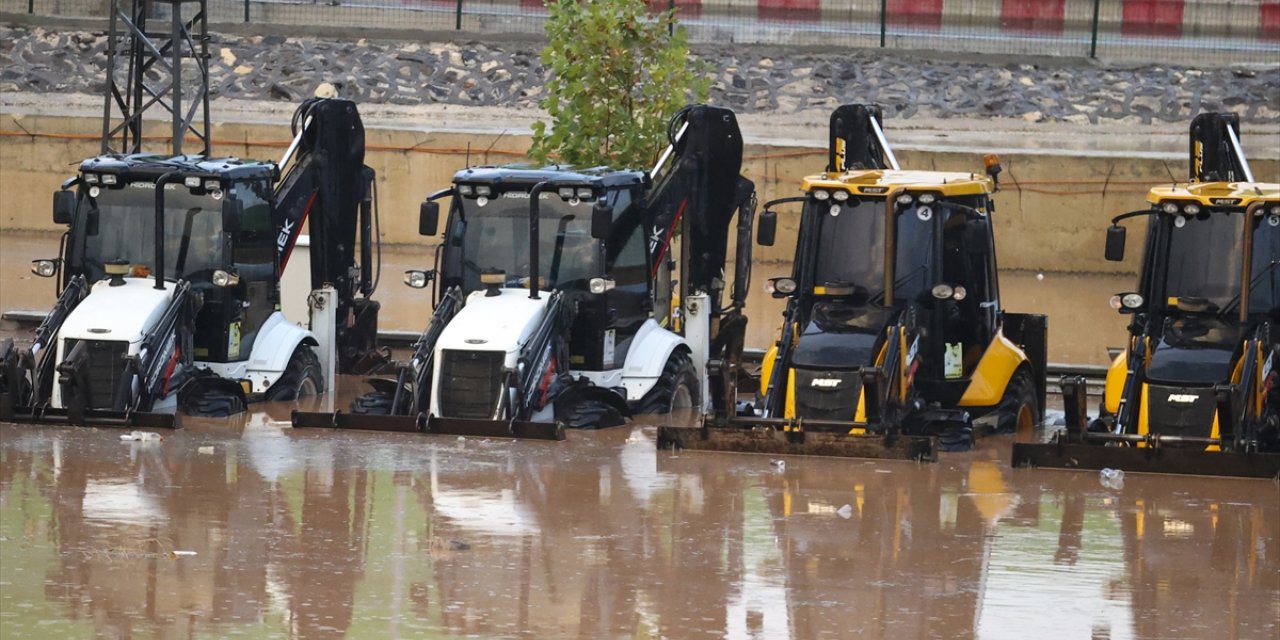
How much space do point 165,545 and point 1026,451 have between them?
21.6 feet

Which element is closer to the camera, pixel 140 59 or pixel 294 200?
pixel 294 200

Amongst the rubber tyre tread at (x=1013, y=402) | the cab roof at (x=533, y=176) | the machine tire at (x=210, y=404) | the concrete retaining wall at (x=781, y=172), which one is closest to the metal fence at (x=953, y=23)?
the concrete retaining wall at (x=781, y=172)

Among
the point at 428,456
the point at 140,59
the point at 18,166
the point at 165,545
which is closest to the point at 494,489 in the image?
the point at 428,456

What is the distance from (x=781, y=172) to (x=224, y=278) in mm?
17180

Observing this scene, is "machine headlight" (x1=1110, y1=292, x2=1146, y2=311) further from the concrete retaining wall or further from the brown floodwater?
the concrete retaining wall

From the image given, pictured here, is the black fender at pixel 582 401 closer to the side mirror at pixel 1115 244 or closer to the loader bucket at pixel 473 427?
the loader bucket at pixel 473 427

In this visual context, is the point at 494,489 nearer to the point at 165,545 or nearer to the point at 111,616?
the point at 165,545

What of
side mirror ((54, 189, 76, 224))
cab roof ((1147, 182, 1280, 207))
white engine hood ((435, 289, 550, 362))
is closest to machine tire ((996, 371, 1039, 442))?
cab roof ((1147, 182, 1280, 207))

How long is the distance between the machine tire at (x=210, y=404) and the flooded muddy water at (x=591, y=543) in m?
0.84

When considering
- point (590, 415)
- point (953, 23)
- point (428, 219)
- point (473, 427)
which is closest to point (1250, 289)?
point (590, 415)

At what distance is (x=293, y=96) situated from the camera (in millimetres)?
39219

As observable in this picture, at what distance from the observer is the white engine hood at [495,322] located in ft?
59.1

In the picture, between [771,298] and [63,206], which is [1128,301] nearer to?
[63,206]

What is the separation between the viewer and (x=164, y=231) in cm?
1917
